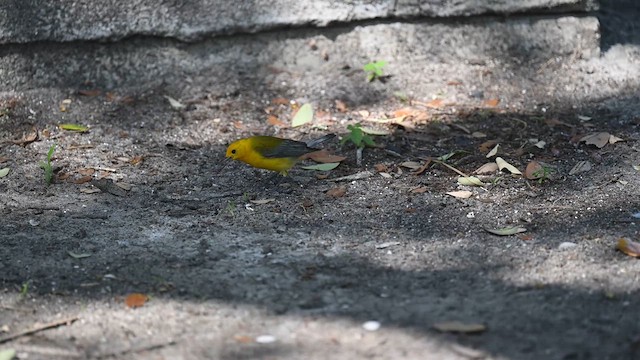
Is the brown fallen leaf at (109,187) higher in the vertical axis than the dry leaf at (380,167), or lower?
lower

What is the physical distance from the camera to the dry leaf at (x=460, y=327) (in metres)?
3.39

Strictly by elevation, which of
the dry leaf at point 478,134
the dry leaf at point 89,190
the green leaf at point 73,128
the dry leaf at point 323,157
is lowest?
the dry leaf at point 89,190

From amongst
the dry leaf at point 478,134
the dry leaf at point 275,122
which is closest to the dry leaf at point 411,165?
the dry leaf at point 478,134

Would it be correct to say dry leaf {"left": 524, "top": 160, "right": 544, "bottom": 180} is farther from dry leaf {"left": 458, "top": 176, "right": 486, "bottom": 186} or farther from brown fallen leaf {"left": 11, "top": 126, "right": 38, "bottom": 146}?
brown fallen leaf {"left": 11, "top": 126, "right": 38, "bottom": 146}

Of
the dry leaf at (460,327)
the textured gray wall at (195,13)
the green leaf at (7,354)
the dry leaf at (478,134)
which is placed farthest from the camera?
the textured gray wall at (195,13)

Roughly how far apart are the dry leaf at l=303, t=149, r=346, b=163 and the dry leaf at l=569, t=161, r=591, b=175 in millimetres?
1285

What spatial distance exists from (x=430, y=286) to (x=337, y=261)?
18.8 inches

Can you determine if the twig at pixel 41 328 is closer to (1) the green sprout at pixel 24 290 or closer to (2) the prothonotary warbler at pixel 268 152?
(1) the green sprout at pixel 24 290

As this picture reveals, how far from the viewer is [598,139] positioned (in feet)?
17.9

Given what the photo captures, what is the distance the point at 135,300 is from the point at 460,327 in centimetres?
129

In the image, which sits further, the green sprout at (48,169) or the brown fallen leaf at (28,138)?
the brown fallen leaf at (28,138)

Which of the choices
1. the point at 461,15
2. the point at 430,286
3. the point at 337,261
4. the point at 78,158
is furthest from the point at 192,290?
the point at 461,15

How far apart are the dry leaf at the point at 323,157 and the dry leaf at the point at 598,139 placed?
144cm

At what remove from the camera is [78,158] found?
17.7 ft
